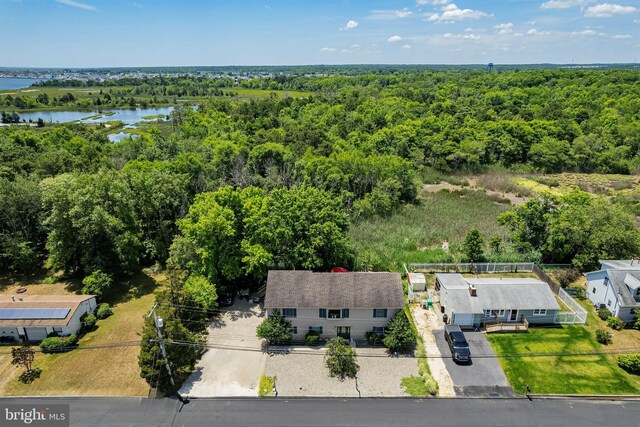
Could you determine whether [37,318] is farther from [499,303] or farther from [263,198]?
[499,303]

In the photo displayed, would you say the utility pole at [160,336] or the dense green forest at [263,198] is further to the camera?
the dense green forest at [263,198]

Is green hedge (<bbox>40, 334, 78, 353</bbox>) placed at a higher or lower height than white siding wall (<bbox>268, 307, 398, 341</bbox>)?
lower

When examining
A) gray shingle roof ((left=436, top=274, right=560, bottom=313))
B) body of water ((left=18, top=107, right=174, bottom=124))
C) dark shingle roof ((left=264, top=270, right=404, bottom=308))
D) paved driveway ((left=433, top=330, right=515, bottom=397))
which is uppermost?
body of water ((left=18, top=107, right=174, bottom=124))

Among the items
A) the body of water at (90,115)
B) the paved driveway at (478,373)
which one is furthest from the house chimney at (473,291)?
the body of water at (90,115)

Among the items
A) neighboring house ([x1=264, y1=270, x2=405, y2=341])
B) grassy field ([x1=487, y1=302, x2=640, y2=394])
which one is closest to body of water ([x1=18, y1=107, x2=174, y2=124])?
neighboring house ([x1=264, y1=270, x2=405, y2=341])

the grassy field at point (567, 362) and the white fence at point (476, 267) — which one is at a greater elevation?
the white fence at point (476, 267)

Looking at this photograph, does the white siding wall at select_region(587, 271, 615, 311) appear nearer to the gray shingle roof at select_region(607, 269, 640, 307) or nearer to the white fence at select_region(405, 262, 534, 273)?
the gray shingle roof at select_region(607, 269, 640, 307)

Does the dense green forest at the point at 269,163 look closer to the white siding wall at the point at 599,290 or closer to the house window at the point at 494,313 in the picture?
the house window at the point at 494,313
